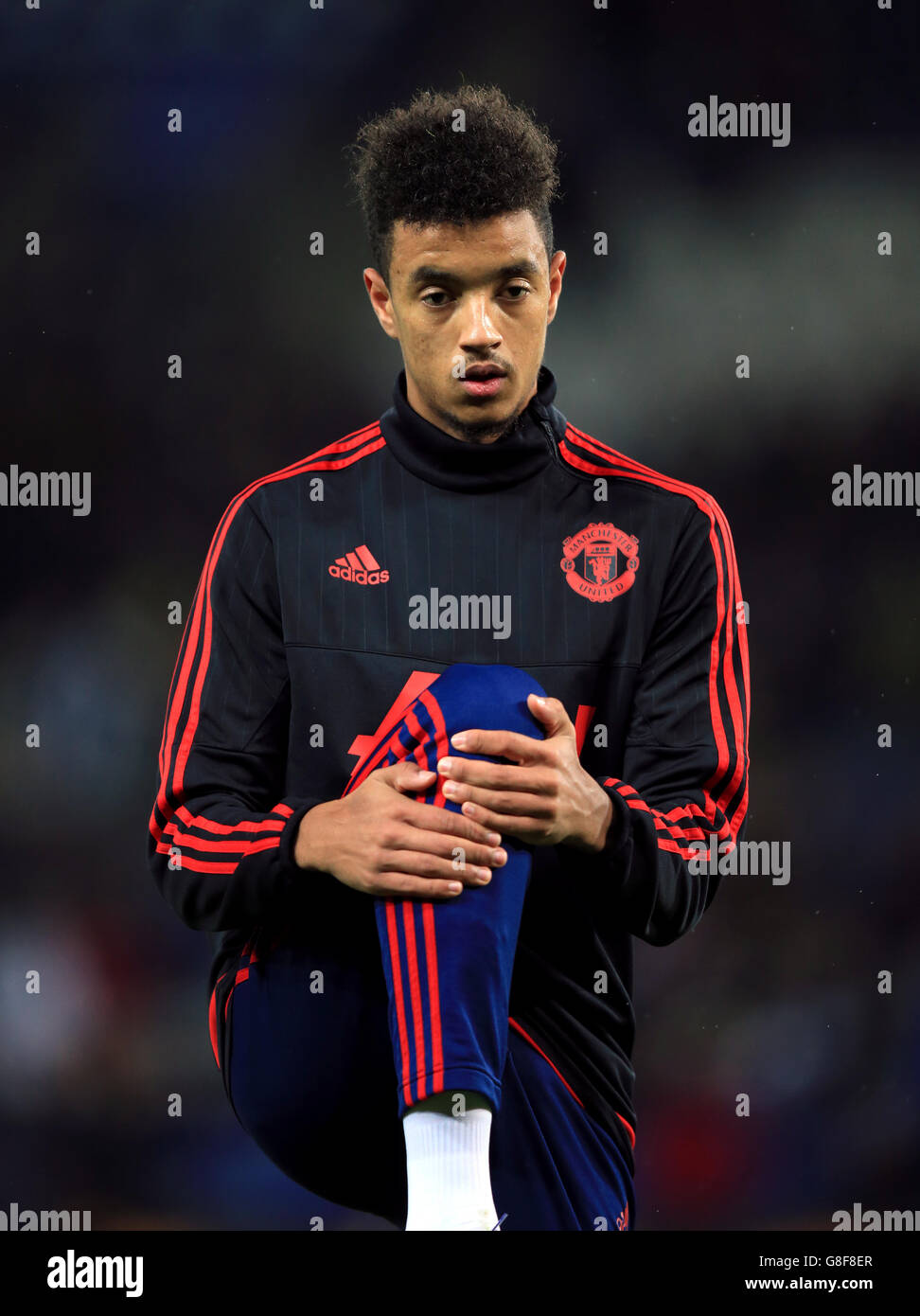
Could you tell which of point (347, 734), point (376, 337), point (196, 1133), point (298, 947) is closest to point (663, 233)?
point (376, 337)

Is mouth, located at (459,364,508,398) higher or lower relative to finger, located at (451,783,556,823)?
higher

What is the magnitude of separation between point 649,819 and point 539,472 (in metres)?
0.51

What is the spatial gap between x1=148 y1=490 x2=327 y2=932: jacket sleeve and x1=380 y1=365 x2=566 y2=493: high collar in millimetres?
217

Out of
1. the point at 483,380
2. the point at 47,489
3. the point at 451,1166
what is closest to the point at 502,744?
the point at 451,1166

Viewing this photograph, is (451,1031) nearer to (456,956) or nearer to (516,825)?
(456,956)

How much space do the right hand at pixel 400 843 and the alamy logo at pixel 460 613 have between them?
309 millimetres

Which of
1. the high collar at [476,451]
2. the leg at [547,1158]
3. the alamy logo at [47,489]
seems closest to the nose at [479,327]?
the high collar at [476,451]

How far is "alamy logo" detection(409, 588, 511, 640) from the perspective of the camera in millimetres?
1926

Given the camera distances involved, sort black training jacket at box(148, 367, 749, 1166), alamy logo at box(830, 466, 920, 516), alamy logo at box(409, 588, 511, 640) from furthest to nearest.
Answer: alamy logo at box(830, 466, 920, 516) < alamy logo at box(409, 588, 511, 640) < black training jacket at box(148, 367, 749, 1166)

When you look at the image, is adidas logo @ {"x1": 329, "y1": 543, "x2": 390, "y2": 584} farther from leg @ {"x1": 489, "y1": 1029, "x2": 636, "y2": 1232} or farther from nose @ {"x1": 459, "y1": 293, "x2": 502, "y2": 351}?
leg @ {"x1": 489, "y1": 1029, "x2": 636, "y2": 1232}

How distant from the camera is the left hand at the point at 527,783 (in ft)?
5.17

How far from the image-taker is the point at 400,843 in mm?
1577

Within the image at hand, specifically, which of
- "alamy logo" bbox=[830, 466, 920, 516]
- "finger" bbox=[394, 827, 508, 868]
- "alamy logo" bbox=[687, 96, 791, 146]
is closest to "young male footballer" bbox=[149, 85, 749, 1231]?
"finger" bbox=[394, 827, 508, 868]
